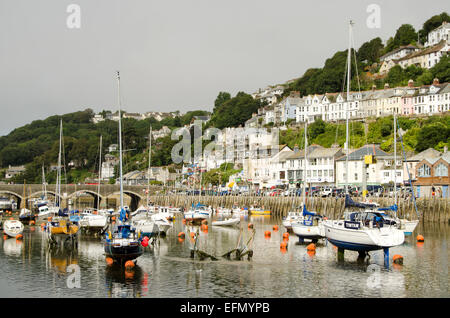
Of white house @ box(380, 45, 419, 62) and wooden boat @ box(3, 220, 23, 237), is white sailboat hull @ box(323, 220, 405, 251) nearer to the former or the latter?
wooden boat @ box(3, 220, 23, 237)

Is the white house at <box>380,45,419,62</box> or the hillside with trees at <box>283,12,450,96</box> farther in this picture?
the white house at <box>380,45,419,62</box>

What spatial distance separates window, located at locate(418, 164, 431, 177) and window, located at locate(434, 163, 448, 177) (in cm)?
117

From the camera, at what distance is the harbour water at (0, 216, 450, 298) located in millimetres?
29927

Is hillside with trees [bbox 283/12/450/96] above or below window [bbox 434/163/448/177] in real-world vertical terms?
above

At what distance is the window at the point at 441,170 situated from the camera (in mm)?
76062

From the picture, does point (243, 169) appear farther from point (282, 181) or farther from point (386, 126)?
point (386, 126)

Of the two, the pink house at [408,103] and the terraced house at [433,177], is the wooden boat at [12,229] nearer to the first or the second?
the terraced house at [433,177]

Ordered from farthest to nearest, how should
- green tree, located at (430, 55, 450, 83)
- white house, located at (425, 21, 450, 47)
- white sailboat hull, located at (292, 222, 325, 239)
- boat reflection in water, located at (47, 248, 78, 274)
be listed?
white house, located at (425, 21, 450, 47) < green tree, located at (430, 55, 450, 83) < white sailboat hull, located at (292, 222, 325, 239) < boat reflection in water, located at (47, 248, 78, 274)

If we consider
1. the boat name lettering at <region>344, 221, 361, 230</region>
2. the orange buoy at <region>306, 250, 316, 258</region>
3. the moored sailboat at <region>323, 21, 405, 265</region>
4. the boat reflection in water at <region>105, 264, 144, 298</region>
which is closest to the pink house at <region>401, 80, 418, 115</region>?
the orange buoy at <region>306, 250, 316, 258</region>

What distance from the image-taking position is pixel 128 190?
119 metres

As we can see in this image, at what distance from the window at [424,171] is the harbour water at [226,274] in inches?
1217

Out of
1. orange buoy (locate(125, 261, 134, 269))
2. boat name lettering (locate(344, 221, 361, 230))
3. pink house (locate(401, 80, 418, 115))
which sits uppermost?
pink house (locate(401, 80, 418, 115))

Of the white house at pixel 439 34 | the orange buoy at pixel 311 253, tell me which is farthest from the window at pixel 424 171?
the white house at pixel 439 34

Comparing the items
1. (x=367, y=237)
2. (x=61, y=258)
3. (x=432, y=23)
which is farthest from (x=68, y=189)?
(x=432, y=23)
